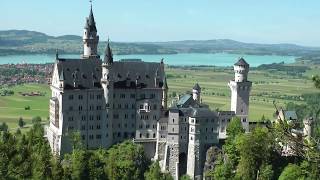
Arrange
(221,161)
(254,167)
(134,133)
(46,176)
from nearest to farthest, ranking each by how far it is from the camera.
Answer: (46,176)
(254,167)
(221,161)
(134,133)

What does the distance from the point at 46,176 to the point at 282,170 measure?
3827cm

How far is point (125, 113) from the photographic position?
99375 millimetres

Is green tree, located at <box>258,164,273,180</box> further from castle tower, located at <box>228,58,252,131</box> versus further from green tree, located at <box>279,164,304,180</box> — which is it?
castle tower, located at <box>228,58,252,131</box>

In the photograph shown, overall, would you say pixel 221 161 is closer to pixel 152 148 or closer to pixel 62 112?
pixel 152 148

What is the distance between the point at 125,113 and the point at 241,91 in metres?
23.6

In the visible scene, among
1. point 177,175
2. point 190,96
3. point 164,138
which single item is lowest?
point 177,175

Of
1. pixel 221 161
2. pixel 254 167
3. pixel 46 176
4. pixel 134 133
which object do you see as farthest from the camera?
pixel 134 133

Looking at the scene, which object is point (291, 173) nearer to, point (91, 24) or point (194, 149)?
point (194, 149)

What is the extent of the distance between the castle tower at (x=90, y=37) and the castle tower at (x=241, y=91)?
2787cm

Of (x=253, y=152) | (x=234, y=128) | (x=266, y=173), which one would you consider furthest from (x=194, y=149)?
(x=266, y=173)

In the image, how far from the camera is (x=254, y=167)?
287 ft

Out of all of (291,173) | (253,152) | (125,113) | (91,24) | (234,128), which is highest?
(91,24)

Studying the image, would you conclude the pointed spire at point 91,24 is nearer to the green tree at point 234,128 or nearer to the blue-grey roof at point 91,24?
the blue-grey roof at point 91,24

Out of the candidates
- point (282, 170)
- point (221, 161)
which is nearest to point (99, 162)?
point (221, 161)
